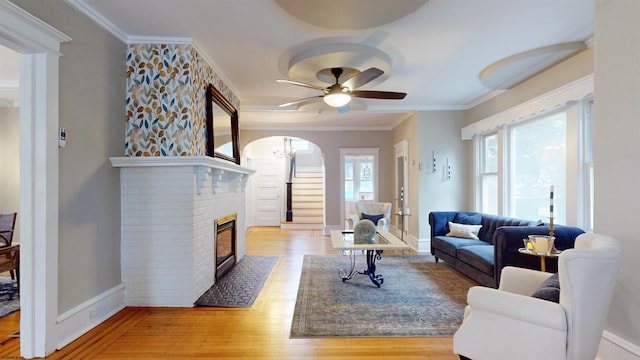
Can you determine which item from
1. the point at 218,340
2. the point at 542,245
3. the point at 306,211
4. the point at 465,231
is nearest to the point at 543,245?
the point at 542,245

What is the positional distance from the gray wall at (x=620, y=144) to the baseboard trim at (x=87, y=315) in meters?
3.78

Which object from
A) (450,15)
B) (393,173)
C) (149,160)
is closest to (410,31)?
(450,15)

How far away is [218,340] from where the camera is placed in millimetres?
2551

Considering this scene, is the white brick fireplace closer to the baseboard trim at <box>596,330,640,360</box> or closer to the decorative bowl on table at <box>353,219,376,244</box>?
the decorative bowl on table at <box>353,219,376,244</box>

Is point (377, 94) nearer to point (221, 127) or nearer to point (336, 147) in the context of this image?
point (221, 127)

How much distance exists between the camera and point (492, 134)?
17.1 ft

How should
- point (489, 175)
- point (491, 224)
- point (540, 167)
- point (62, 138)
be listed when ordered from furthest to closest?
point (489, 175) < point (491, 224) < point (540, 167) < point (62, 138)

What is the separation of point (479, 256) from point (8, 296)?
515cm

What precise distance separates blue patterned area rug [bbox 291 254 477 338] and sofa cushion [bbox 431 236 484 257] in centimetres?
30

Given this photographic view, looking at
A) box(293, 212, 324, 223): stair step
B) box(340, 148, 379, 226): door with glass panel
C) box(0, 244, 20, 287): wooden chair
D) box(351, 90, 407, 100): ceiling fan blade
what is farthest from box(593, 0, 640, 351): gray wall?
box(293, 212, 324, 223): stair step

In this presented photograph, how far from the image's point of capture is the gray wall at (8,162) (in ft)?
14.9

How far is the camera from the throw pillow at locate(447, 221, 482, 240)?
4.57 m

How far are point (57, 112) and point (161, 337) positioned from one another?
6.26 feet

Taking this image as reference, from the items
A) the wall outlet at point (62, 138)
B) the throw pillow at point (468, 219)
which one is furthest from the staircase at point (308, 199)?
the wall outlet at point (62, 138)
